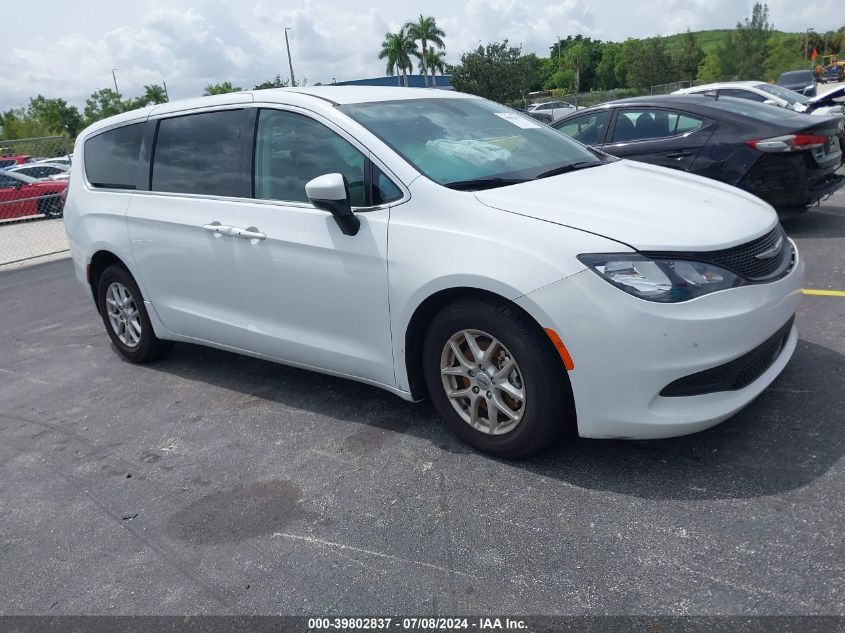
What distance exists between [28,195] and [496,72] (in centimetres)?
3317

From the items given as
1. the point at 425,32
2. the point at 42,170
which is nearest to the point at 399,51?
the point at 425,32

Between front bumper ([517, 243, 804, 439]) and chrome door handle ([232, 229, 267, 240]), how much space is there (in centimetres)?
167

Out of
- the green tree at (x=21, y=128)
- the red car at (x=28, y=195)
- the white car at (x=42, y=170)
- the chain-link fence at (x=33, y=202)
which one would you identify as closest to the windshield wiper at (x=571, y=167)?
the chain-link fence at (x=33, y=202)

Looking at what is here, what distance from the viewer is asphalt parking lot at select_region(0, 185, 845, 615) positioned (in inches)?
103

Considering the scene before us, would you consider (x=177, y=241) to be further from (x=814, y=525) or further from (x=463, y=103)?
(x=814, y=525)

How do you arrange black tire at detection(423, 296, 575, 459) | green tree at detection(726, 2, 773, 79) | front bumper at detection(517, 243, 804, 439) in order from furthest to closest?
green tree at detection(726, 2, 773, 79)
black tire at detection(423, 296, 575, 459)
front bumper at detection(517, 243, 804, 439)

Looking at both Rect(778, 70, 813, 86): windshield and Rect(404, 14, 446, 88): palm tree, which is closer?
Rect(778, 70, 813, 86): windshield

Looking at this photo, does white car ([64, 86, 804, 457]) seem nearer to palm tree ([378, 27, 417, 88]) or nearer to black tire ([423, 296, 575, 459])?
black tire ([423, 296, 575, 459])

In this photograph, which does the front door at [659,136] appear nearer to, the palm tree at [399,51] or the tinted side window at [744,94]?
the tinted side window at [744,94]

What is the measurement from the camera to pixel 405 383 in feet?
12.2

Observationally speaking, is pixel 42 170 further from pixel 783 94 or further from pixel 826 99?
pixel 826 99

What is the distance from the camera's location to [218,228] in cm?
436

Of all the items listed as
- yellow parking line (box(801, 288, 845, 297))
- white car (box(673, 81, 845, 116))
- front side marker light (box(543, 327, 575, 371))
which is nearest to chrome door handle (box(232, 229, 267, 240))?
front side marker light (box(543, 327, 575, 371))

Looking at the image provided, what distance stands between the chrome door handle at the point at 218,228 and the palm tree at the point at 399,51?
79.9 metres
